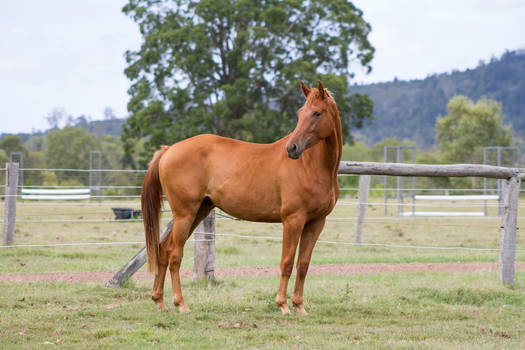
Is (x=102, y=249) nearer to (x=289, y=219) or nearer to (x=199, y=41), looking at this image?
(x=289, y=219)

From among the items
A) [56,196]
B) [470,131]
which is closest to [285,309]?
[56,196]

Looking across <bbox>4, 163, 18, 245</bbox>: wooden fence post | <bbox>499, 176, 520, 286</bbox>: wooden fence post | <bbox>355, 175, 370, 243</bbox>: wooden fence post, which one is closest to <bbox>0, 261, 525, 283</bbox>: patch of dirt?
<bbox>499, 176, 520, 286</bbox>: wooden fence post

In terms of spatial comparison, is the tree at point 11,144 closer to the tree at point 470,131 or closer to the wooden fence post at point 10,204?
the tree at point 470,131

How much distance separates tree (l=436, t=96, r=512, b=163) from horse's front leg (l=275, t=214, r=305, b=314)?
40.0 metres

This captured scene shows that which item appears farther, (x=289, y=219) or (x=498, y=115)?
(x=498, y=115)

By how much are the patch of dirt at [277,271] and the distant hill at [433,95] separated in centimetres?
10808

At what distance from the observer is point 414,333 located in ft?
14.3

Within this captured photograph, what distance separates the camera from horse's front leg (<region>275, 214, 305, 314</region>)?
4797 millimetres

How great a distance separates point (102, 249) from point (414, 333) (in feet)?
26.1

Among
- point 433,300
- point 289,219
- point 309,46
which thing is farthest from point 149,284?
point 309,46

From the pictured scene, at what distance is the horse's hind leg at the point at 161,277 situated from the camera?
5254 millimetres

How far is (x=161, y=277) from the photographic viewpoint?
17.4 ft

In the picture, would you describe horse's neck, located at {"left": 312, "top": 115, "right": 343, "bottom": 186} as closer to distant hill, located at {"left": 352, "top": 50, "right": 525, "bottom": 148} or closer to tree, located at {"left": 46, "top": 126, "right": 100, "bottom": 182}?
tree, located at {"left": 46, "top": 126, "right": 100, "bottom": 182}

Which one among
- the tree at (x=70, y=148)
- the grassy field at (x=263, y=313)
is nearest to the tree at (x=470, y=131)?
the tree at (x=70, y=148)
